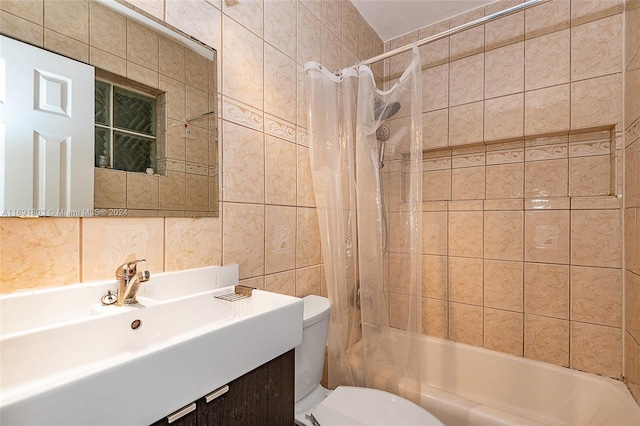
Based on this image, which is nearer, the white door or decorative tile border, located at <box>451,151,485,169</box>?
the white door

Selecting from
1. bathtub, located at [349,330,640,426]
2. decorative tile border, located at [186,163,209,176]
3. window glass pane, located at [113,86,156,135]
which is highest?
window glass pane, located at [113,86,156,135]

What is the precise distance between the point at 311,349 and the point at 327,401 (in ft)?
0.70

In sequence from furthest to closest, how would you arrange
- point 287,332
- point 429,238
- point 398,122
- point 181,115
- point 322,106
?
point 429,238 → point 322,106 → point 398,122 → point 181,115 → point 287,332

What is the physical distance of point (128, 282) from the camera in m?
0.88

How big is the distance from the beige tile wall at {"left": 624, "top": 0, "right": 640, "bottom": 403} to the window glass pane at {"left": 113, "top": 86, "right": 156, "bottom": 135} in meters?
1.92

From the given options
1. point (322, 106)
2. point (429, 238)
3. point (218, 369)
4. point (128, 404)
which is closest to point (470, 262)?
point (429, 238)

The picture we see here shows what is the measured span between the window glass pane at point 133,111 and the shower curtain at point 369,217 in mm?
728

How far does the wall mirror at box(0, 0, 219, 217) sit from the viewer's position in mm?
826

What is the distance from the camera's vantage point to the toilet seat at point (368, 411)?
1.16m

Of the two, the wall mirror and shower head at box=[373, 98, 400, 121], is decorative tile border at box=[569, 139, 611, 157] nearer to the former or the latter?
shower head at box=[373, 98, 400, 121]

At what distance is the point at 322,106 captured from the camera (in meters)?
1.58

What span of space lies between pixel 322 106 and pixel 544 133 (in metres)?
1.25

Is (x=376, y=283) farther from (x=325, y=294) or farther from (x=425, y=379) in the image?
(x=425, y=379)

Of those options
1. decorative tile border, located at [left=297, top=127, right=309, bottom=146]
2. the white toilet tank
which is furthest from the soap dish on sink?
decorative tile border, located at [left=297, top=127, right=309, bottom=146]
